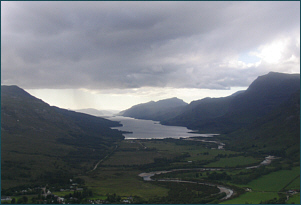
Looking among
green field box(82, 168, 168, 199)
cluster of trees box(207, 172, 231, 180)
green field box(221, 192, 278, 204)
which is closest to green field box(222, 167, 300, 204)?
green field box(221, 192, 278, 204)

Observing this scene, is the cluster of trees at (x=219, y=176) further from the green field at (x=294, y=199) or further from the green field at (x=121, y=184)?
the green field at (x=294, y=199)

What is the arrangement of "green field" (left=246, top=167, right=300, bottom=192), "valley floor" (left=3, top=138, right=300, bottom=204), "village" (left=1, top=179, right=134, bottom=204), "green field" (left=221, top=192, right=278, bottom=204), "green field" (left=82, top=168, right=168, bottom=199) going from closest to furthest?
"green field" (left=221, top=192, right=278, bottom=204) → "village" (left=1, top=179, right=134, bottom=204) → "valley floor" (left=3, top=138, right=300, bottom=204) → "green field" (left=82, top=168, right=168, bottom=199) → "green field" (left=246, top=167, right=300, bottom=192)

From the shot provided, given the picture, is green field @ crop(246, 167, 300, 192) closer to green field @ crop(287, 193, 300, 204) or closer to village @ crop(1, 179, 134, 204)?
green field @ crop(287, 193, 300, 204)

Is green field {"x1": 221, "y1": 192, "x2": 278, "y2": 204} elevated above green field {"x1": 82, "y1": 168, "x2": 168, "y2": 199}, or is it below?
above

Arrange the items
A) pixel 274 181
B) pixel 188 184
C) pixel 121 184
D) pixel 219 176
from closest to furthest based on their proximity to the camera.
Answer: pixel 188 184 → pixel 121 184 → pixel 274 181 → pixel 219 176

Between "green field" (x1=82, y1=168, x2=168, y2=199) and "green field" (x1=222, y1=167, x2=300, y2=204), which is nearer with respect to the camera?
"green field" (x1=222, y1=167, x2=300, y2=204)

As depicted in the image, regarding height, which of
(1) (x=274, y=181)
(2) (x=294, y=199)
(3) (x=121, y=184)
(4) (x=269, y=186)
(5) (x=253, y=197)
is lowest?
(3) (x=121, y=184)

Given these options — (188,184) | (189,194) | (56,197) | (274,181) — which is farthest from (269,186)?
(56,197)

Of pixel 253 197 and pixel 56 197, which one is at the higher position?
pixel 56 197

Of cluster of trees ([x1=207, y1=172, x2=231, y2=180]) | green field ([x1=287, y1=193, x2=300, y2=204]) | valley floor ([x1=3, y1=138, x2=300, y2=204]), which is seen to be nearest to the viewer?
green field ([x1=287, y1=193, x2=300, y2=204])

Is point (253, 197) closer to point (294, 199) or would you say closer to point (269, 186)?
point (294, 199)

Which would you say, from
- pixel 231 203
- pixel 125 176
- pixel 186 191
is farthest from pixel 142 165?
pixel 231 203
